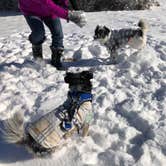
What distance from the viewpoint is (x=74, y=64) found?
6.05m

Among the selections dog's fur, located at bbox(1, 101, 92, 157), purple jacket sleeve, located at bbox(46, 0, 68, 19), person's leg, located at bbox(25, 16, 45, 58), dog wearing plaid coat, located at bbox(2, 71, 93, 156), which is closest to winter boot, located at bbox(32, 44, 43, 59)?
person's leg, located at bbox(25, 16, 45, 58)

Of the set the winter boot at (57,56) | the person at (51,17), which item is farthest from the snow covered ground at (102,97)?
the person at (51,17)

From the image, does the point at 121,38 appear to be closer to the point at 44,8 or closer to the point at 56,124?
the point at 44,8

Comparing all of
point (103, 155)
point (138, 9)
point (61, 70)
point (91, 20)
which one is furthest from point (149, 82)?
point (138, 9)

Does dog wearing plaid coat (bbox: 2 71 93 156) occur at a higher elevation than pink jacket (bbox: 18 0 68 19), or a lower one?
lower

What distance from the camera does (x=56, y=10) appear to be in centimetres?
534

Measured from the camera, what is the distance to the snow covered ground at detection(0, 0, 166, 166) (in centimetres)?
378

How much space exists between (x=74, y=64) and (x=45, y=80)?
0.71m

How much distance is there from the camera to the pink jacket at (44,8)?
17.5ft

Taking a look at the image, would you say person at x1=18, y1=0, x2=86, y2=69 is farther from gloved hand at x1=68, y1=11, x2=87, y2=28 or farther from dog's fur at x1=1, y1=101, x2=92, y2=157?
dog's fur at x1=1, y1=101, x2=92, y2=157

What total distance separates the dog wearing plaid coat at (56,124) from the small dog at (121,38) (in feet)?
7.42

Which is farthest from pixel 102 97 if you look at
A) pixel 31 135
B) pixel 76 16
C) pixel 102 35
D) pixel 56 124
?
pixel 102 35

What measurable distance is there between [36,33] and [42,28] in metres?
0.10

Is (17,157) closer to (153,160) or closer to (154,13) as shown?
(153,160)
